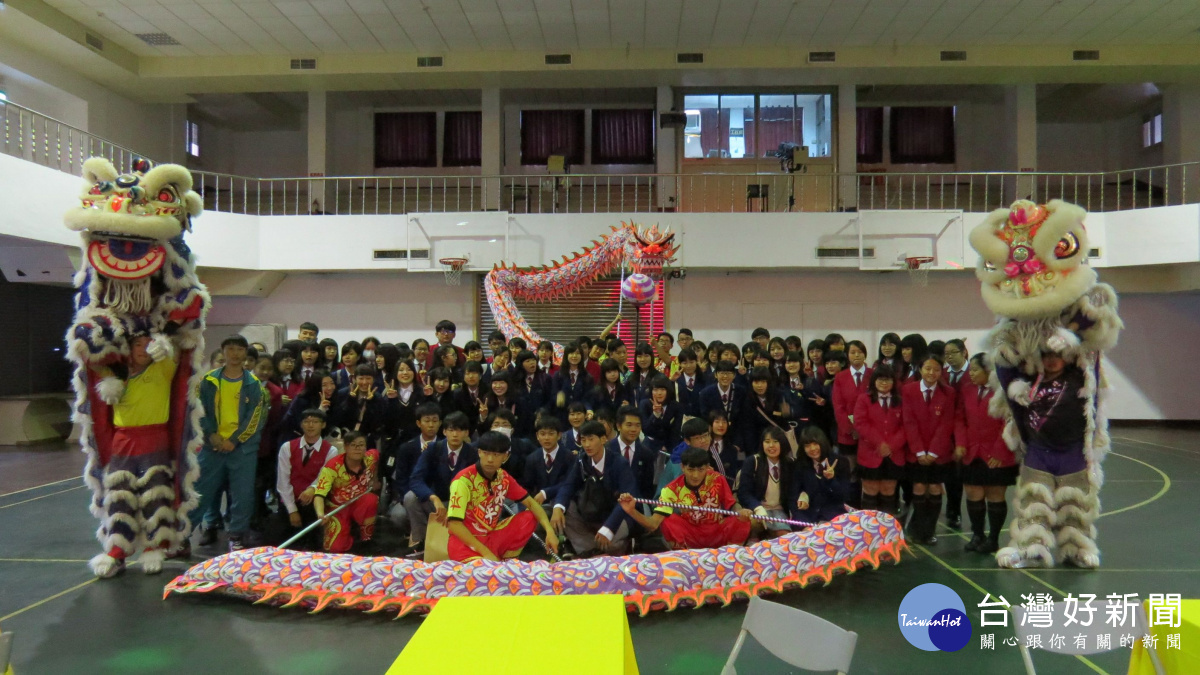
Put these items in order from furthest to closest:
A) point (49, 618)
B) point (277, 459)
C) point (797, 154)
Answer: point (797, 154)
point (277, 459)
point (49, 618)

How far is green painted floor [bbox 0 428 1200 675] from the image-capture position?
2.80 meters

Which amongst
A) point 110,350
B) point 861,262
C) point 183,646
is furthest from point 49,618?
point 861,262

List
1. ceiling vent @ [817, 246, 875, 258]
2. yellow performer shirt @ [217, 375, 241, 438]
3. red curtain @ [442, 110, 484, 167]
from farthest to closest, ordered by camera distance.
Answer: red curtain @ [442, 110, 484, 167] < ceiling vent @ [817, 246, 875, 258] < yellow performer shirt @ [217, 375, 241, 438]

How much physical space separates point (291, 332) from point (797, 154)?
25.2ft

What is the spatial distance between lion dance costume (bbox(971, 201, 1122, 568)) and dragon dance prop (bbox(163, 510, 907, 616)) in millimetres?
1211

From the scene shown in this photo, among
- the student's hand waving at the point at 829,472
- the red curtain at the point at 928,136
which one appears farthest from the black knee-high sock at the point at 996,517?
the red curtain at the point at 928,136

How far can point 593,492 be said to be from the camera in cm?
409

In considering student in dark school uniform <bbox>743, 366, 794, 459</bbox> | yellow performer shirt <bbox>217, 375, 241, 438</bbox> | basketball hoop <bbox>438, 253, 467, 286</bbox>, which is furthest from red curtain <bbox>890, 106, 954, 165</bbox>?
yellow performer shirt <bbox>217, 375, 241, 438</bbox>

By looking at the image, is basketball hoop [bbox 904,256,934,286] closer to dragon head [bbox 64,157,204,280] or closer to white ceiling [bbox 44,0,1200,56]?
white ceiling [bbox 44,0,1200,56]

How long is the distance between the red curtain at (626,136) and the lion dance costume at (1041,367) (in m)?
9.26

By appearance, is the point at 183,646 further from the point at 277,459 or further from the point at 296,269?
the point at 296,269

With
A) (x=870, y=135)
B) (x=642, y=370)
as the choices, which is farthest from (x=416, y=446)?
(x=870, y=135)

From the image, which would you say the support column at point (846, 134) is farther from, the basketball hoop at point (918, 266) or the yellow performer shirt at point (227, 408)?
the yellow performer shirt at point (227, 408)

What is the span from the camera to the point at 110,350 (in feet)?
12.3
